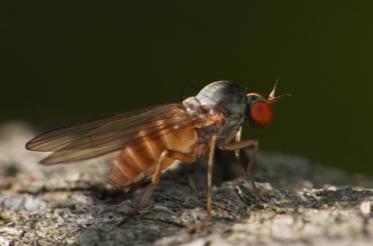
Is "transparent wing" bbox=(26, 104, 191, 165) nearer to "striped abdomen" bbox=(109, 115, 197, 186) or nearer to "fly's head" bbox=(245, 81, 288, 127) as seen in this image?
"striped abdomen" bbox=(109, 115, 197, 186)

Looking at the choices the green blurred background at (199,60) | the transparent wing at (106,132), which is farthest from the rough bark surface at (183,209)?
the green blurred background at (199,60)

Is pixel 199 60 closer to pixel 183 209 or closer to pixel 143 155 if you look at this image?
pixel 143 155

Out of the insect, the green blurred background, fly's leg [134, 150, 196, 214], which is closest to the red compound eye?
the insect

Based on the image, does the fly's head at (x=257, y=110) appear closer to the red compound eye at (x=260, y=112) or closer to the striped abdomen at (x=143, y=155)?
the red compound eye at (x=260, y=112)

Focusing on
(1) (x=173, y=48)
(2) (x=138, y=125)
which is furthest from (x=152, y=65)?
(2) (x=138, y=125)

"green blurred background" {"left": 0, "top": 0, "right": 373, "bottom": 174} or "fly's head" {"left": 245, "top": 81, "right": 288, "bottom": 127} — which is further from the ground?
"green blurred background" {"left": 0, "top": 0, "right": 373, "bottom": 174}

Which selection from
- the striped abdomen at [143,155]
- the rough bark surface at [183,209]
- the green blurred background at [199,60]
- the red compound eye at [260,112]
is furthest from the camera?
the green blurred background at [199,60]
